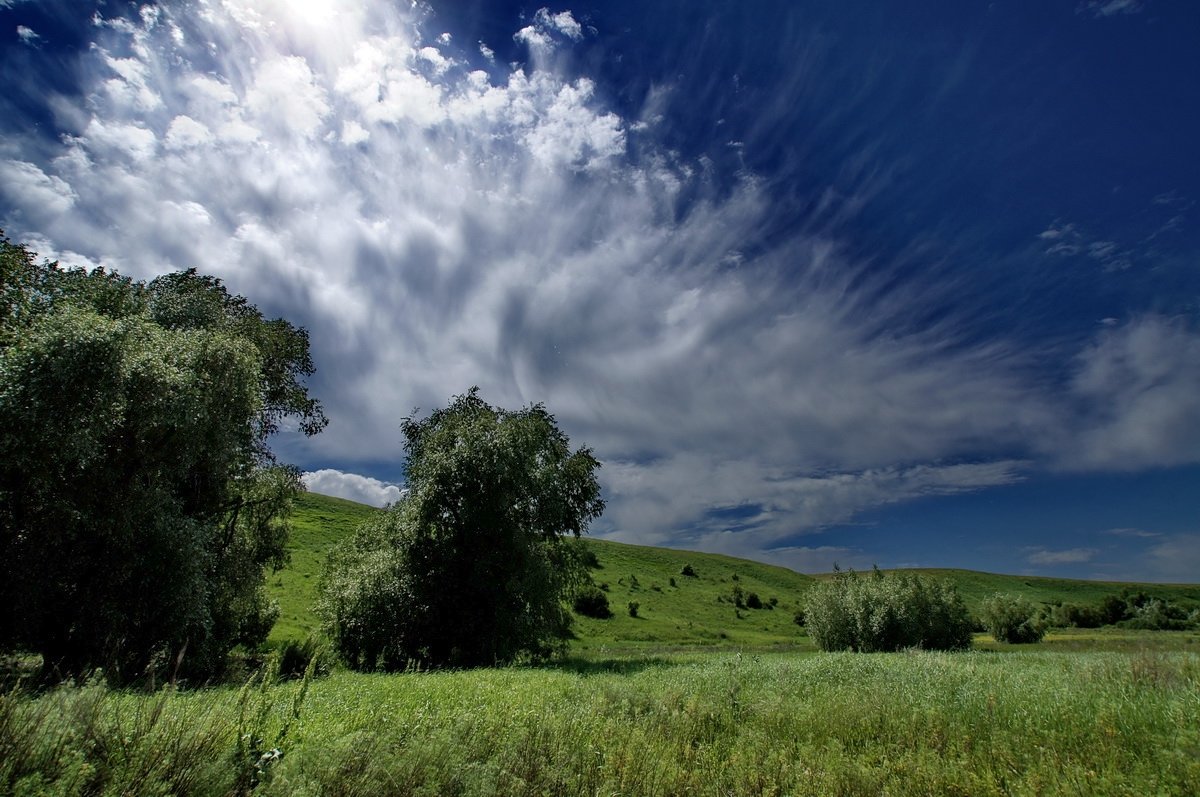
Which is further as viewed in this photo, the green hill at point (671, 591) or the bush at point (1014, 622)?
the bush at point (1014, 622)

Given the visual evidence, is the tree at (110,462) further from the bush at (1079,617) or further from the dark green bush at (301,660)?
the bush at (1079,617)

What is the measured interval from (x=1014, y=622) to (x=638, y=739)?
72.3 metres

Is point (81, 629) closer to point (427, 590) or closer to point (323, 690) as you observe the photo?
point (323, 690)

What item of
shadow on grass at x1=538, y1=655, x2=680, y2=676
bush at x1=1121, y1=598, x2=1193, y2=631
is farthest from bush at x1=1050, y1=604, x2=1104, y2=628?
shadow on grass at x1=538, y1=655, x2=680, y2=676

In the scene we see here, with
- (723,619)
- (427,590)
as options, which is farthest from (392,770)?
(723,619)

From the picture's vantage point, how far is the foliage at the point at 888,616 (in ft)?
155

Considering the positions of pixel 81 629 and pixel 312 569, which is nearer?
pixel 81 629

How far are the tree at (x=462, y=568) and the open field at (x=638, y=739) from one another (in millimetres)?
13323

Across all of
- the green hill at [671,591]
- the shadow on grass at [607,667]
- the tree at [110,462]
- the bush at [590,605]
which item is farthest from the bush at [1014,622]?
the tree at [110,462]

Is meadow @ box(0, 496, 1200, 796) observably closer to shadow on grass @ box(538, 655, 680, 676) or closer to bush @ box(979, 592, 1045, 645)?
shadow on grass @ box(538, 655, 680, 676)

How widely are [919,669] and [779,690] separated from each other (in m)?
6.18

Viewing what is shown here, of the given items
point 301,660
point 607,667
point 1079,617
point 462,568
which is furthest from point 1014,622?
point 301,660

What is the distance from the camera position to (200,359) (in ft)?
62.0

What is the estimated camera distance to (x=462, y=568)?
27391 millimetres
